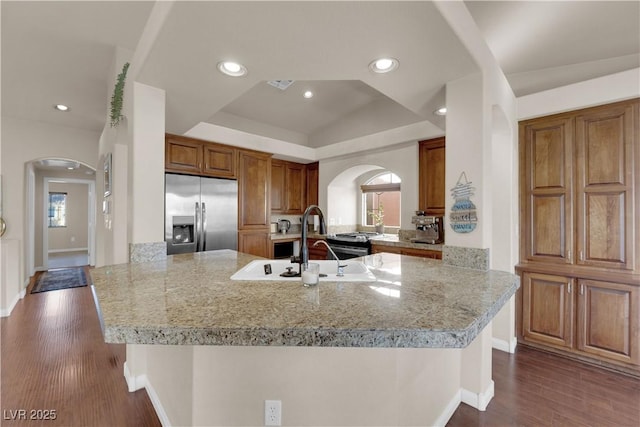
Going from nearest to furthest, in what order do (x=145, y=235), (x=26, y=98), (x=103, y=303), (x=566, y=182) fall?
(x=103, y=303) < (x=145, y=235) < (x=566, y=182) < (x=26, y=98)

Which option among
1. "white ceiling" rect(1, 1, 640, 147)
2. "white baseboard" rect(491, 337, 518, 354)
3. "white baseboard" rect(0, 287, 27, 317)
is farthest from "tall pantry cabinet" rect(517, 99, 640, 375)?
"white baseboard" rect(0, 287, 27, 317)

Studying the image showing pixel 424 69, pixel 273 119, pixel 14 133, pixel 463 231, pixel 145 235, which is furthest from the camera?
pixel 273 119

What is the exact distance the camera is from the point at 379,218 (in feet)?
15.7

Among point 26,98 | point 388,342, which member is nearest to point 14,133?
point 26,98

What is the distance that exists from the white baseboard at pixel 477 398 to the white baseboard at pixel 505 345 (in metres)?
0.88

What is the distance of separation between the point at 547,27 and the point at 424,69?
125 centimetres

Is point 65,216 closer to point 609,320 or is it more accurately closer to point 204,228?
point 204,228

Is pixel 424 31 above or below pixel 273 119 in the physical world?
below

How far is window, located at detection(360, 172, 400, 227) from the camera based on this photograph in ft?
15.1

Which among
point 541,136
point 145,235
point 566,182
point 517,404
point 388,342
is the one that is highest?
point 541,136

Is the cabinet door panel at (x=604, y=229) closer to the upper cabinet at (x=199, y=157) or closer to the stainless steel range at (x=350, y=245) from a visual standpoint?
the stainless steel range at (x=350, y=245)

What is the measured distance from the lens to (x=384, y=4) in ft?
3.73

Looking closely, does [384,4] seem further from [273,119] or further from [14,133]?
[14,133]

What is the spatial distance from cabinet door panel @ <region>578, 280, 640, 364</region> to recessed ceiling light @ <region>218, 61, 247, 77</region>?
3.20 meters
